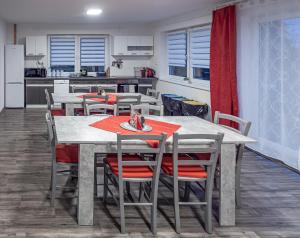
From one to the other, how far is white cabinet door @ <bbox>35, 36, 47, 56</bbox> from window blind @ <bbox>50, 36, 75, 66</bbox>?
0.39 meters

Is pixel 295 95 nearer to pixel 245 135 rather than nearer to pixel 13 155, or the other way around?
pixel 245 135

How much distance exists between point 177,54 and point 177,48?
141mm

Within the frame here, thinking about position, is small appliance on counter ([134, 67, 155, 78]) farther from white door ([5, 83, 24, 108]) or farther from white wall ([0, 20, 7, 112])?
white wall ([0, 20, 7, 112])

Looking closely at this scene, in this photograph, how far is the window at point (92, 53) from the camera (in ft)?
42.2

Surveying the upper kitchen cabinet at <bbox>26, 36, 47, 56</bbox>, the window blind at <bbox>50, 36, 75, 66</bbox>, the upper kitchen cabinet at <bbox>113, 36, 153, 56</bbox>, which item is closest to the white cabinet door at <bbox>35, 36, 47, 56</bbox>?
the upper kitchen cabinet at <bbox>26, 36, 47, 56</bbox>

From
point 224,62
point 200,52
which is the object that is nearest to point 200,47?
point 200,52

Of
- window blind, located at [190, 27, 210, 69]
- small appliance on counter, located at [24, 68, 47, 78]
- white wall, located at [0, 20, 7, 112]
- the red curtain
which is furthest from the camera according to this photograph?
small appliance on counter, located at [24, 68, 47, 78]

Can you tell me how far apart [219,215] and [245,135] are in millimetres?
759

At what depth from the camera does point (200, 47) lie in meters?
9.52

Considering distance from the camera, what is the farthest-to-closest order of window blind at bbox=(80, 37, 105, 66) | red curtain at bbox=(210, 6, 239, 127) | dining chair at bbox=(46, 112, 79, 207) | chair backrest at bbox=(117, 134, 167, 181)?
window blind at bbox=(80, 37, 105, 66), red curtain at bbox=(210, 6, 239, 127), dining chair at bbox=(46, 112, 79, 207), chair backrest at bbox=(117, 134, 167, 181)

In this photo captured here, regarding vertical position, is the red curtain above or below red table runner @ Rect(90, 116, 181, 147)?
above

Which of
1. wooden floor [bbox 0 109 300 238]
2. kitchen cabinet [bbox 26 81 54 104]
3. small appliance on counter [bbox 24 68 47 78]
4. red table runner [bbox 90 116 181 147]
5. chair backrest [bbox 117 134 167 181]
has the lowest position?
wooden floor [bbox 0 109 300 238]

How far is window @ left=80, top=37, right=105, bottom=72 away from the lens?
42.2 feet

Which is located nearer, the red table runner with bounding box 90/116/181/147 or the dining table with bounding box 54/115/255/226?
the dining table with bounding box 54/115/255/226
